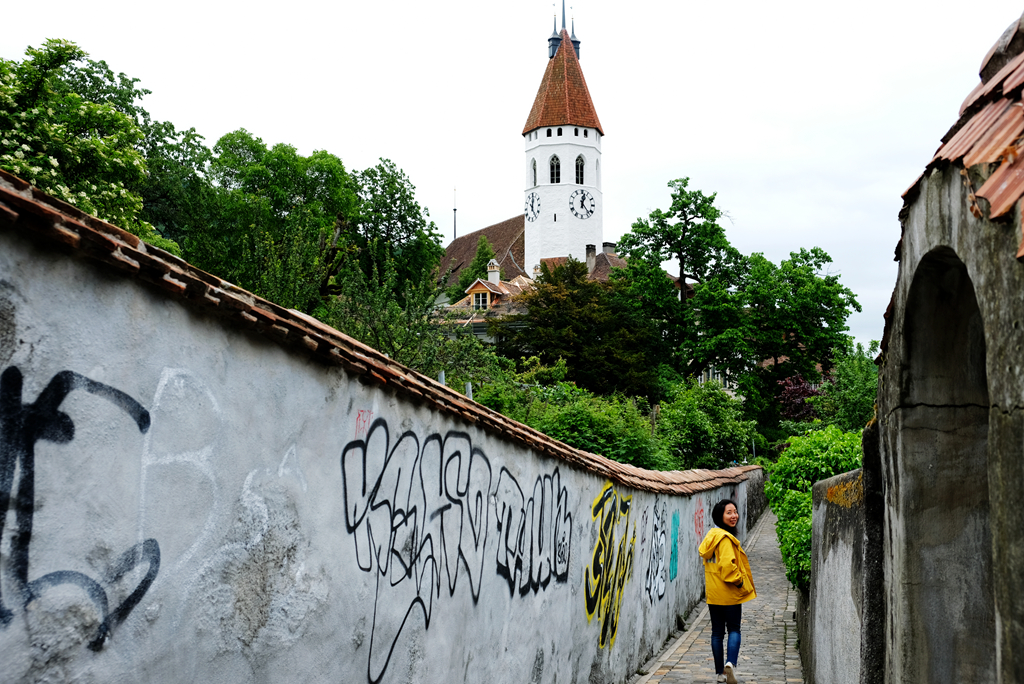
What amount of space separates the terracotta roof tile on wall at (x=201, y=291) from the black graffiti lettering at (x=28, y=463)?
37 centimetres

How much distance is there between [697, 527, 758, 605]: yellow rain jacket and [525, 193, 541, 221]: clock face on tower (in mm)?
70131

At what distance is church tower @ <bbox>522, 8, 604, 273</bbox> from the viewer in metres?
76.4

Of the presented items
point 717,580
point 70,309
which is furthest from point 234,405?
point 717,580

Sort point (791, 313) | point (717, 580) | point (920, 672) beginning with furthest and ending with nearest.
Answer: point (791, 313) < point (717, 580) < point (920, 672)

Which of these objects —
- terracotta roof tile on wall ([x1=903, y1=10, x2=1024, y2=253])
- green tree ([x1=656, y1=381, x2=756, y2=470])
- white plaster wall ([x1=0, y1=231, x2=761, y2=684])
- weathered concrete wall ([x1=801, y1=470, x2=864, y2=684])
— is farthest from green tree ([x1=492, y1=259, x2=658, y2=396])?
terracotta roof tile on wall ([x1=903, y1=10, x2=1024, y2=253])

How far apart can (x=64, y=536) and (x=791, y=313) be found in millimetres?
42598

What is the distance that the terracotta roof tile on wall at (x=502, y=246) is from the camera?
84062mm

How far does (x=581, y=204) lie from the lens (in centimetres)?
7675

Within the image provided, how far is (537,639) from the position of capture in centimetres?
656

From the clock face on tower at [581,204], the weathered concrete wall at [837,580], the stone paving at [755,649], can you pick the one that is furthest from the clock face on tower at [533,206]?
the weathered concrete wall at [837,580]

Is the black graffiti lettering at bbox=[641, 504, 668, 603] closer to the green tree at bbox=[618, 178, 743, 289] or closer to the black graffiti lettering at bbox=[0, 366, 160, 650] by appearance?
the black graffiti lettering at bbox=[0, 366, 160, 650]

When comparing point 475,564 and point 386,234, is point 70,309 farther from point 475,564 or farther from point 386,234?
point 386,234

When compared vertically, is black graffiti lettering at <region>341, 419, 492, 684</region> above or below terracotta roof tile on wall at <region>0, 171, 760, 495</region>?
below

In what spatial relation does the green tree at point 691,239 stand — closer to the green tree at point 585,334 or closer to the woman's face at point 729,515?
the green tree at point 585,334
